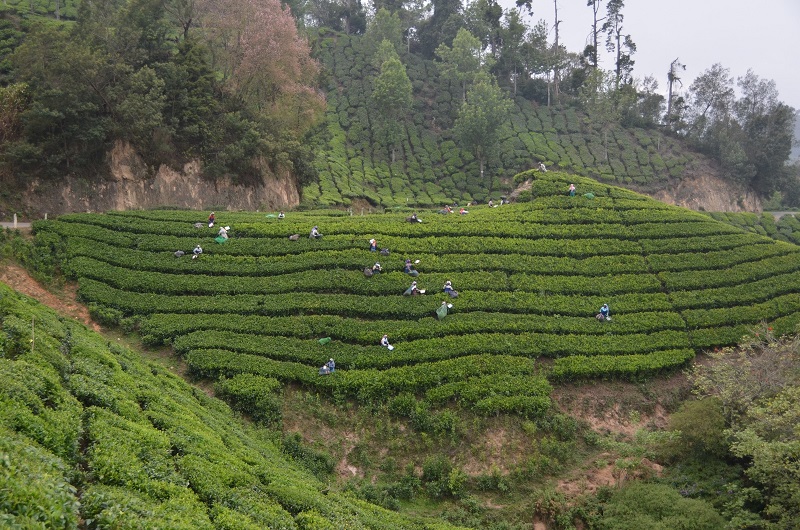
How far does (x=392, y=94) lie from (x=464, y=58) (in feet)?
38.2

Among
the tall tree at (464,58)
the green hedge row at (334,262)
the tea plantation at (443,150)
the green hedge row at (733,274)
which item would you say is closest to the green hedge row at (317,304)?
the green hedge row at (334,262)

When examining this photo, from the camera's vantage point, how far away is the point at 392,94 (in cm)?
5512

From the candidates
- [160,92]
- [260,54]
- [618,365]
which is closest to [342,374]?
[618,365]

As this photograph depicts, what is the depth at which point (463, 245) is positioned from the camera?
29.8 metres

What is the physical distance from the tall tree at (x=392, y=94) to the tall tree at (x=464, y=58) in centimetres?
771

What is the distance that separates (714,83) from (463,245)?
50763mm

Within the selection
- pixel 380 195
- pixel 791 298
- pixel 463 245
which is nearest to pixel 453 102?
pixel 380 195

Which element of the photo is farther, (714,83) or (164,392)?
(714,83)

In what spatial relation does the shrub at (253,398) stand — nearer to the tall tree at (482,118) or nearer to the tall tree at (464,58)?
the tall tree at (482,118)

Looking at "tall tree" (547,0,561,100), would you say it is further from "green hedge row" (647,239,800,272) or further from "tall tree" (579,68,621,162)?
"green hedge row" (647,239,800,272)

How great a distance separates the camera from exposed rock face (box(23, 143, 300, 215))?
29438 mm

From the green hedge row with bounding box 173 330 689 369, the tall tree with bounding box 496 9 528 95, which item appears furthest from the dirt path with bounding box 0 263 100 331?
the tall tree with bounding box 496 9 528 95

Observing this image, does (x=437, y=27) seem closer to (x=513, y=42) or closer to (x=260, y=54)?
(x=513, y=42)

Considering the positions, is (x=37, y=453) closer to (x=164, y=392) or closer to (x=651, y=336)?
(x=164, y=392)
